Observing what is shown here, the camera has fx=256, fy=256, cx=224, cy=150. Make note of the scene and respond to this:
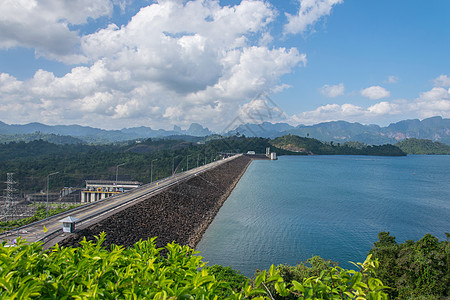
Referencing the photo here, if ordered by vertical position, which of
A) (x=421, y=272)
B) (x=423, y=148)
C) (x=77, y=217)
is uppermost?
(x=423, y=148)

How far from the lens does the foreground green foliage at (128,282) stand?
8.13 ft

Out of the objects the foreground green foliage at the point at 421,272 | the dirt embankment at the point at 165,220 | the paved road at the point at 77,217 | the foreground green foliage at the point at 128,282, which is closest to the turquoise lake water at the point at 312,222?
the dirt embankment at the point at 165,220

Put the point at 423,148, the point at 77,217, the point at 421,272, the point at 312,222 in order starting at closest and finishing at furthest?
the point at 421,272 < the point at 77,217 < the point at 312,222 < the point at 423,148

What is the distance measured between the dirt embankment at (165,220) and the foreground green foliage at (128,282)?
12.9m

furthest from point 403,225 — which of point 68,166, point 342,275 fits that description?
point 68,166

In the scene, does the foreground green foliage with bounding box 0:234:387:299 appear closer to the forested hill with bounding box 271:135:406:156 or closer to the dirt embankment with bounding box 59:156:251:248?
the dirt embankment with bounding box 59:156:251:248

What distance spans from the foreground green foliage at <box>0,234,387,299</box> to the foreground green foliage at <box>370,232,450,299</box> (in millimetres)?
9981

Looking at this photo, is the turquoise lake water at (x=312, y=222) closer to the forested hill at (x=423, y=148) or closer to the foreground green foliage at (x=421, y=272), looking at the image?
the foreground green foliage at (x=421, y=272)

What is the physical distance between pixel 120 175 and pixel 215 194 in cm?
4390

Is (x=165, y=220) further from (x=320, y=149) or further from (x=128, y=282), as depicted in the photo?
(x=320, y=149)

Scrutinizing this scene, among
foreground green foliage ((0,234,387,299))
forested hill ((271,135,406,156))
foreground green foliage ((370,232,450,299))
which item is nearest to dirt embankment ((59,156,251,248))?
foreground green foliage ((0,234,387,299))

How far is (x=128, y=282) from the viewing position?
111 inches

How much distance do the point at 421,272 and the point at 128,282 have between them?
1254 centimetres

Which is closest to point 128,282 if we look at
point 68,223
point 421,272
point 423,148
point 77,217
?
point 421,272
